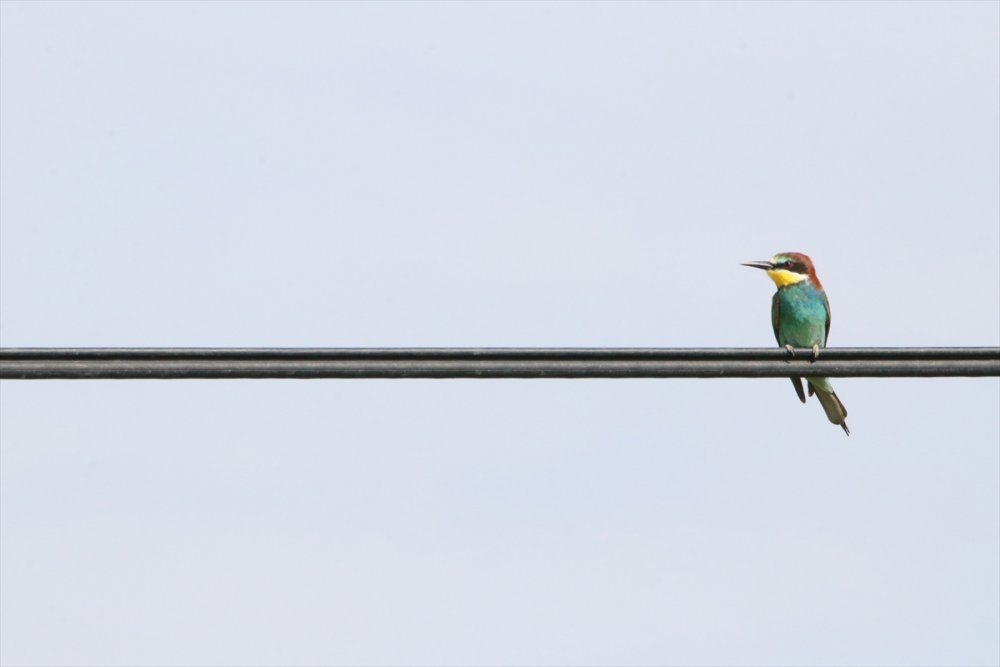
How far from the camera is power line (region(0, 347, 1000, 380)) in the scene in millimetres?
5492

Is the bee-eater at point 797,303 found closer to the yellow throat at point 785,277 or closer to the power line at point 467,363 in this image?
the yellow throat at point 785,277

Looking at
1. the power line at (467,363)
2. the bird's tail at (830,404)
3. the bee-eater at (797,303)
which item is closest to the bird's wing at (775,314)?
the bee-eater at (797,303)

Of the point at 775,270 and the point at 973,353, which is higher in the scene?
the point at 775,270

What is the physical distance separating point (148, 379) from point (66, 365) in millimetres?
253

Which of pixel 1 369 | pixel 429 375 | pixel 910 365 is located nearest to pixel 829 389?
pixel 910 365

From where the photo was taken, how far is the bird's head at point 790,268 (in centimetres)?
1277

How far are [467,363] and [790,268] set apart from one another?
7.48 meters


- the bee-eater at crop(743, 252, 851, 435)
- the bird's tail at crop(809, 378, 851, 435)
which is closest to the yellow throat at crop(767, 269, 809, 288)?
the bee-eater at crop(743, 252, 851, 435)

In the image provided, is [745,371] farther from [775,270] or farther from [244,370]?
[775,270]

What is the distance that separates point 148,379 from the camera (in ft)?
18.1

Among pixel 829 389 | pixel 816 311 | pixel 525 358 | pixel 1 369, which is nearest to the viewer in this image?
pixel 1 369

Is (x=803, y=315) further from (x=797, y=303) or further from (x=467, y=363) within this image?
(x=467, y=363)

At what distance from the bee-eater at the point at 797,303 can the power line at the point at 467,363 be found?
6.38 m

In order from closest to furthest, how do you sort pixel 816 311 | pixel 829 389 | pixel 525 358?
pixel 525 358
pixel 829 389
pixel 816 311
